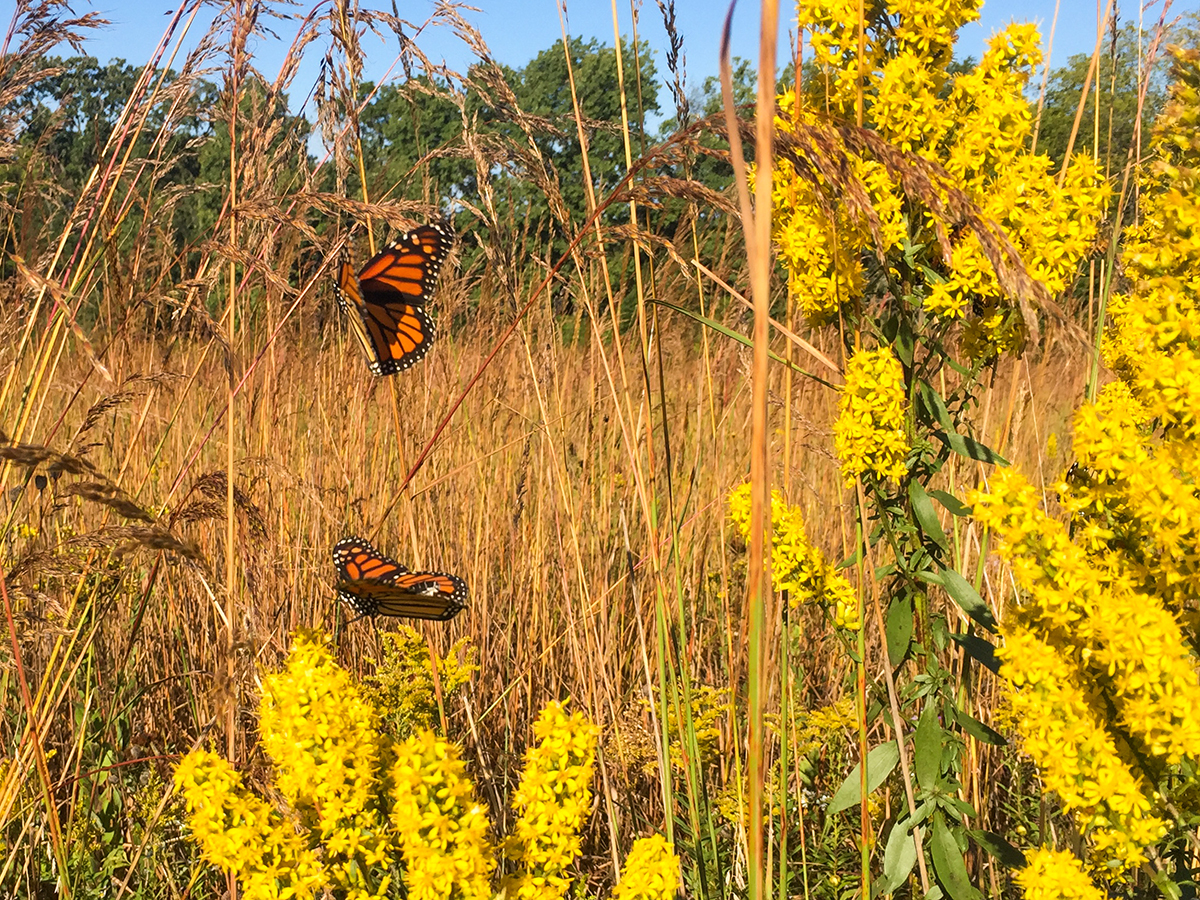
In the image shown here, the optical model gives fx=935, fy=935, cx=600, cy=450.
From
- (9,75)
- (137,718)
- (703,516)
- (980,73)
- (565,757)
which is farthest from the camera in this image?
(703,516)

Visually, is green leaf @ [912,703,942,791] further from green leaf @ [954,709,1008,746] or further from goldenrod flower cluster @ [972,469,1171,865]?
goldenrod flower cluster @ [972,469,1171,865]

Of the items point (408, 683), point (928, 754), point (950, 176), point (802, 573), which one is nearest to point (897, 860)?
point (928, 754)

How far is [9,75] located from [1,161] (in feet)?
0.65

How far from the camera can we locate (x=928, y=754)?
63.1 inches

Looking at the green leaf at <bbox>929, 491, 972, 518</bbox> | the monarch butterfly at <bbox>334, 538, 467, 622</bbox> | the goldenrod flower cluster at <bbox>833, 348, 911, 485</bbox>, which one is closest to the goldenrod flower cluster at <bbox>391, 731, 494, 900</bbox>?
the monarch butterfly at <bbox>334, 538, 467, 622</bbox>

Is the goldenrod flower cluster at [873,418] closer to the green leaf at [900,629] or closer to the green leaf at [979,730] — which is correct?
the green leaf at [900,629]

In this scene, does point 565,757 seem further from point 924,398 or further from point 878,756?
point 924,398

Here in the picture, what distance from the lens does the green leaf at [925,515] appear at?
162 cm

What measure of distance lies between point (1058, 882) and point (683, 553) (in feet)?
6.99

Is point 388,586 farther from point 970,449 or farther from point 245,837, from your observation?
point 970,449

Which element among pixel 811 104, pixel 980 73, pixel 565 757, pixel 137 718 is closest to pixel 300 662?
pixel 565 757

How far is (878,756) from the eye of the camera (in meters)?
1.68

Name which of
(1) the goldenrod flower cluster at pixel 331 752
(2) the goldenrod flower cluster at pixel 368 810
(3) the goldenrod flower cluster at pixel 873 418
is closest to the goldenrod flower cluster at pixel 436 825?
(2) the goldenrod flower cluster at pixel 368 810

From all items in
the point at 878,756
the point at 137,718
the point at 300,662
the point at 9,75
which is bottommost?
the point at 137,718
